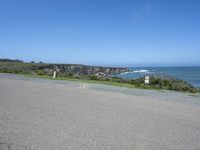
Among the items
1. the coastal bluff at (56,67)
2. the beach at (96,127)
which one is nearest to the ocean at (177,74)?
the coastal bluff at (56,67)

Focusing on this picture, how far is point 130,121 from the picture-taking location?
25.0 ft

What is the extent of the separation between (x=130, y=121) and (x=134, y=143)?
6.09ft

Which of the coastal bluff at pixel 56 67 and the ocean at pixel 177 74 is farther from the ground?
the coastal bluff at pixel 56 67

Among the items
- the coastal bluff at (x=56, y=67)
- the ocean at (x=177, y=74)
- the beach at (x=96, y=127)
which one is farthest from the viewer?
the coastal bluff at (x=56, y=67)

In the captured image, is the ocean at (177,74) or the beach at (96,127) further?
the ocean at (177,74)

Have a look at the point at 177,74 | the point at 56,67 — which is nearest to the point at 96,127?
the point at 56,67

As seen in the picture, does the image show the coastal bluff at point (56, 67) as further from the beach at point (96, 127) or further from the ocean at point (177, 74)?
the beach at point (96, 127)

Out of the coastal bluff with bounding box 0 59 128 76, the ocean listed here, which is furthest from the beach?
the coastal bluff with bounding box 0 59 128 76

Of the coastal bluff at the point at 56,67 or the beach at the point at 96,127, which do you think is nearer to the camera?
the beach at the point at 96,127

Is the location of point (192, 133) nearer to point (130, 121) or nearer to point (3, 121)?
point (130, 121)

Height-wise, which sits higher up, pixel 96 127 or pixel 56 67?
pixel 56 67

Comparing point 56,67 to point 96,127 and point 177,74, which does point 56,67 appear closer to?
point 177,74

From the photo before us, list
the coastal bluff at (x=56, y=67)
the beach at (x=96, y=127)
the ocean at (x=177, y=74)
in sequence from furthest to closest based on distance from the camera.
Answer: the coastal bluff at (x=56, y=67), the ocean at (x=177, y=74), the beach at (x=96, y=127)

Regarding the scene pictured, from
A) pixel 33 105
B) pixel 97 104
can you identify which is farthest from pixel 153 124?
pixel 33 105
